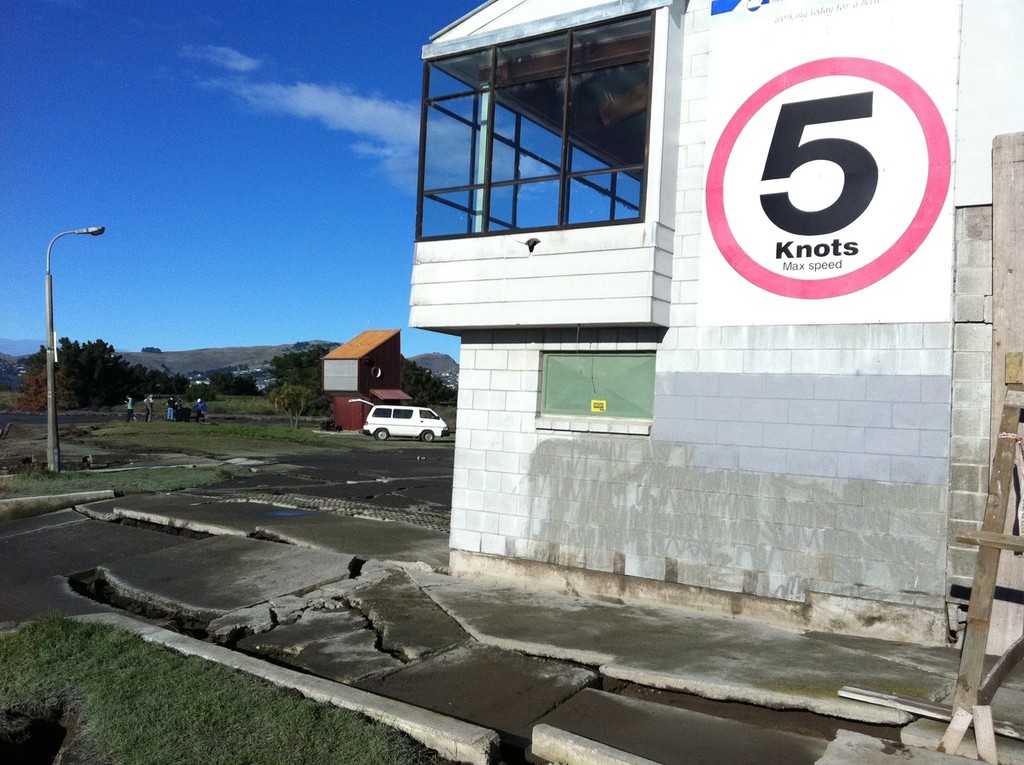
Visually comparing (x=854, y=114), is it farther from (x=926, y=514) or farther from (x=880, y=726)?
(x=880, y=726)

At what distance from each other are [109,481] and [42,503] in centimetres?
242

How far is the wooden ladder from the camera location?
14.5 ft

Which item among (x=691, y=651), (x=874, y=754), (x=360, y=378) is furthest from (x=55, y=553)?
(x=360, y=378)

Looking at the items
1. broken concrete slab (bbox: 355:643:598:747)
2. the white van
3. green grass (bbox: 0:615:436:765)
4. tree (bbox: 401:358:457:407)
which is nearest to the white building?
broken concrete slab (bbox: 355:643:598:747)

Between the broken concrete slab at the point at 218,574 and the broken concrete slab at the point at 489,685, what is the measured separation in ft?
8.43

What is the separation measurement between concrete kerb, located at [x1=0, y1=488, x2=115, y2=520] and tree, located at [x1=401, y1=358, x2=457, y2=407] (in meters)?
49.4

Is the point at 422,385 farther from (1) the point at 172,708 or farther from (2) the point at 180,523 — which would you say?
(1) the point at 172,708

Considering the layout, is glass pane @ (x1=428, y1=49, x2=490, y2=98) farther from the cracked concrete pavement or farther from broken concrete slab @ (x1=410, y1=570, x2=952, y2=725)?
broken concrete slab @ (x1=410, y1=570, x2=952, y2=725)

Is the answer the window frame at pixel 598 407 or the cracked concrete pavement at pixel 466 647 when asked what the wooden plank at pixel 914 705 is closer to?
the cracked concrete pavement at pixel 466 647

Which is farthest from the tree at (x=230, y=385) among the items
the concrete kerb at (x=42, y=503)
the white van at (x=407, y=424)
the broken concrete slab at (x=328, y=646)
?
the broken concrete slab at (x=328, y=646)

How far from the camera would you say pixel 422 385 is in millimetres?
66938

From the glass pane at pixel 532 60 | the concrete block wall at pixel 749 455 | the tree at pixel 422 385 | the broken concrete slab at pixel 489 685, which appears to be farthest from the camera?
the tree at pixel 422 385

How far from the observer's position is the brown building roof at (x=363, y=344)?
44.7 m

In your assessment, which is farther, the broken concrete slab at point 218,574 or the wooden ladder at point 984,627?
the broken concrete slab at point 218,574
